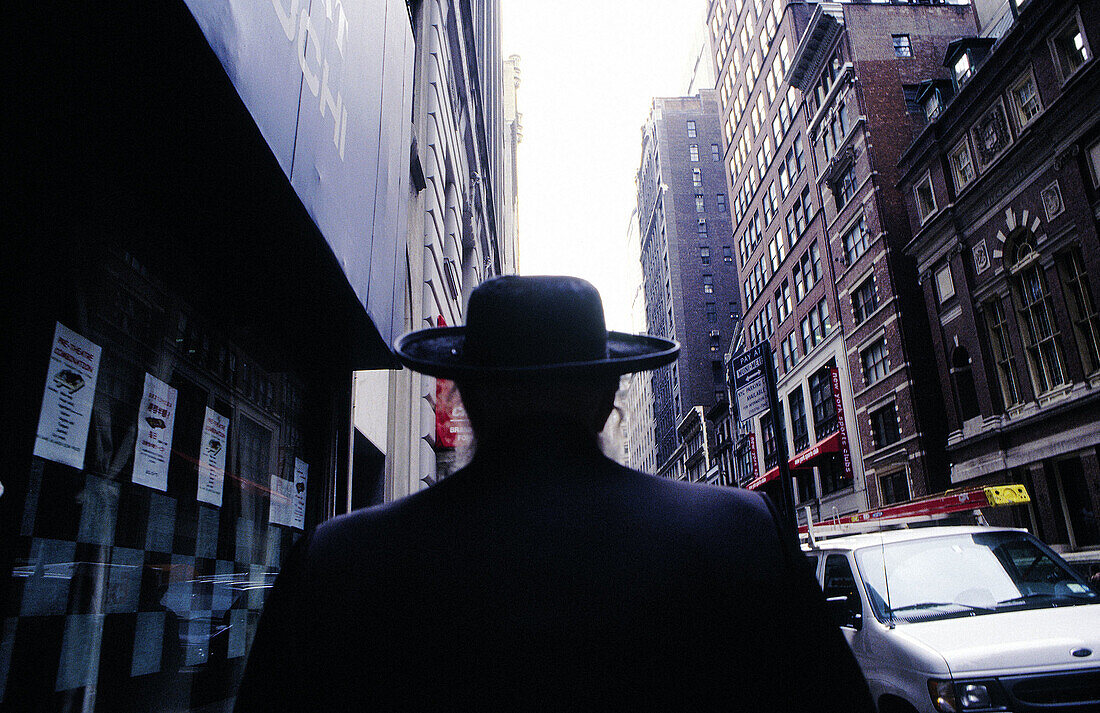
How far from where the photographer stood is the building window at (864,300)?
107 feet

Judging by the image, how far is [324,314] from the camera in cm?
473

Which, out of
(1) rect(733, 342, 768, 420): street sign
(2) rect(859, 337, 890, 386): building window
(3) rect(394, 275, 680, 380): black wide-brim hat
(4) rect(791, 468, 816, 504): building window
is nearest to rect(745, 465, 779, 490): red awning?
(4) rect(791, 468, 816, 504): building window

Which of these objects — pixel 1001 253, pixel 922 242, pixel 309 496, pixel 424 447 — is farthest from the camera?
pixel 922 242

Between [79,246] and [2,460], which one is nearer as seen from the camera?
[2,460]

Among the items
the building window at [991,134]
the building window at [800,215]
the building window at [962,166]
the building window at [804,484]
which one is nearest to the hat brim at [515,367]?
the building window at [991,134]

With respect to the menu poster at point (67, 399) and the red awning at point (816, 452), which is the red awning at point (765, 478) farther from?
the menu poster at point (67, 399)

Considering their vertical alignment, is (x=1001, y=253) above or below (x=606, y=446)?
above

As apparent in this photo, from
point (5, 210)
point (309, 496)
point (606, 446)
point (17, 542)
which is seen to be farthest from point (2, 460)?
point (309, 496)

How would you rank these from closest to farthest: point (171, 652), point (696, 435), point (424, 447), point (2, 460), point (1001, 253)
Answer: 1. point (2, 460)
2. point (171, 652)
3. point (424, 447)
4. point (1001, 253)
5. point (696, 435)

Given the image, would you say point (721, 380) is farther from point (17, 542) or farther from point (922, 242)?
point (17, 542)

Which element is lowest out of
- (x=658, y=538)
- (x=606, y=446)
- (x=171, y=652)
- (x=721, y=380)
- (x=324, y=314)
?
(x=171, y=652)

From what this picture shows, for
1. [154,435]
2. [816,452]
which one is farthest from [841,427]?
[154,435]

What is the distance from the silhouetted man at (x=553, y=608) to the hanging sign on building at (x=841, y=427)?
36.0m

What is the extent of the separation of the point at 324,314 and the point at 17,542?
105 inches
